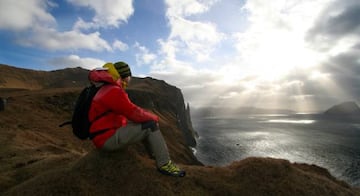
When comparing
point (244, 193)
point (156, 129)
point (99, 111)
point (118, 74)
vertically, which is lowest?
point (244, 193)

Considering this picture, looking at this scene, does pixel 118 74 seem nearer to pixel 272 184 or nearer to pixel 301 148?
pixel 272 184

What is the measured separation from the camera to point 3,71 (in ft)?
280

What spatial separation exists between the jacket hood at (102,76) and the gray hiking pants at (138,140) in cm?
155

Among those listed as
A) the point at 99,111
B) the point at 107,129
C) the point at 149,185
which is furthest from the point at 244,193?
the point at 99,111

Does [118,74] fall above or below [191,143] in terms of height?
above

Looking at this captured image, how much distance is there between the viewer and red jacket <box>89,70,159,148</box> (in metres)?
6.95

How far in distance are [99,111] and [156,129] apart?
1.95m

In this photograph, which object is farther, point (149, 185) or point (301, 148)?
point (301, 148)

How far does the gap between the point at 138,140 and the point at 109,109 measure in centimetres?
141

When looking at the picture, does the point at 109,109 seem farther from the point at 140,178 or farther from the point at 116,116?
the point at 140,178

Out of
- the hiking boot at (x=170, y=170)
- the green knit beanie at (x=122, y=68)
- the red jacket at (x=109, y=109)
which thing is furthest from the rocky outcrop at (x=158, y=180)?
the green knit beanie at (x=122, y=68)

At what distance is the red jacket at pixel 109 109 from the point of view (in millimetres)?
6953

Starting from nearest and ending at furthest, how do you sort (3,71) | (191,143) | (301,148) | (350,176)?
(350,176) < (3,71) < (301,148) < (191,143)

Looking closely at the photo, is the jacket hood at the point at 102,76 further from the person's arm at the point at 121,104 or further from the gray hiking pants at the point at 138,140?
the gray hiking pants at the point at 138,140
